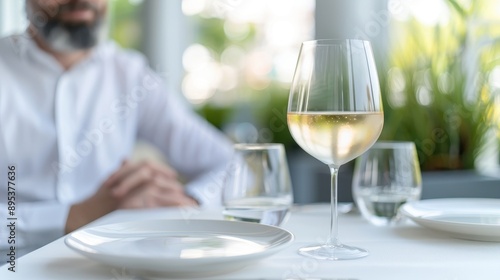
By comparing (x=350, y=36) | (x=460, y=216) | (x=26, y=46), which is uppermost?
(x=350, y=36)

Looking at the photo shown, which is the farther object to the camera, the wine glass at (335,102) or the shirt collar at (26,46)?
the shirt collar at (26,46)

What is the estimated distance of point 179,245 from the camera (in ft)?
2.39

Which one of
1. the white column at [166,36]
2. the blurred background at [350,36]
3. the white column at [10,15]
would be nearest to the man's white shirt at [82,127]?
the blurred background at [350,36]

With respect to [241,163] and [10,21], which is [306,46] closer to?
[241,163]

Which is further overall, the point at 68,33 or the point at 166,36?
the point at 166,36

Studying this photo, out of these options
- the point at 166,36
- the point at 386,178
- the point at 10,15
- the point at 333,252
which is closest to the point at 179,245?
the point at 333,252

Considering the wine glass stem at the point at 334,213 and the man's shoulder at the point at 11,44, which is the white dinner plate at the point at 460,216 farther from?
the man's shoulder at the point at 11,44

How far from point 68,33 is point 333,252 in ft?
4.94

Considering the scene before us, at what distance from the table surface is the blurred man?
0.77 metres

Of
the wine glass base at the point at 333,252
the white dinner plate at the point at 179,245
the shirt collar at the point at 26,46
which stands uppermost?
the shirt collar at the point at 26,46

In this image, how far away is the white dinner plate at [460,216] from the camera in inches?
32.4

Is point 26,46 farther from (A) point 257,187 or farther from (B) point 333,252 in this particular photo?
(B) point 333,252

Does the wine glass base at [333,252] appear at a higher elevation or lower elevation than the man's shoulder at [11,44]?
lower

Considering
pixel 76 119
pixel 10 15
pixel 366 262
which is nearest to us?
pixel 366 262
